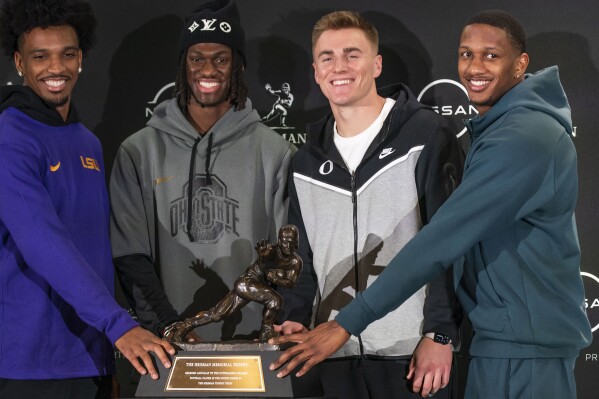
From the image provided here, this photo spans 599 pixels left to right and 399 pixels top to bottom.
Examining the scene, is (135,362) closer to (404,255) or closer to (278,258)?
(278,258)

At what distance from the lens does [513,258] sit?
7.63ft

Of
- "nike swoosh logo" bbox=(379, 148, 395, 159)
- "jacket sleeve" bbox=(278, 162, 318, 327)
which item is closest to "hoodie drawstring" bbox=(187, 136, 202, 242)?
"jacket sleeve" bbox=(278, 162, 318, 327)

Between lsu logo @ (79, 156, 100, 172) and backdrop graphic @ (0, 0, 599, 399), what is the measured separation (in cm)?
82

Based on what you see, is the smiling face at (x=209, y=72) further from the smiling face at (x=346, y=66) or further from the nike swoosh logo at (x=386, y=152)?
the nike swoosh logo at (x=386, y=152)

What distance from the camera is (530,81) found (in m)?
2.42

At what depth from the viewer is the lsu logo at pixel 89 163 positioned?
2.81m

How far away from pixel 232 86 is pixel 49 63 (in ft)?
2.29

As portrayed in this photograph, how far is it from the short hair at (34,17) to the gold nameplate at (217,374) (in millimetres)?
1282

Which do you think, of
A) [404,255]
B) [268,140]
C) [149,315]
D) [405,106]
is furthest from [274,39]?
[404,255]

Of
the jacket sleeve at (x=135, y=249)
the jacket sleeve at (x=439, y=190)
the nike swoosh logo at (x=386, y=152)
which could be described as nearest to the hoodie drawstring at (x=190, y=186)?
the jacket sleeve at (x=135, y=249)

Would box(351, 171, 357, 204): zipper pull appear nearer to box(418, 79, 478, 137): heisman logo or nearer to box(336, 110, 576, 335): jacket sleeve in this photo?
box(336, 110, 576, 335): jacket sleeve

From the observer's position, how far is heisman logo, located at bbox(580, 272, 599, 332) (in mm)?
3438

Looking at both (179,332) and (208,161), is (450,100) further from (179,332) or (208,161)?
(179,332)

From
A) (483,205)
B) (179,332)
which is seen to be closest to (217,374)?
(179,332)
